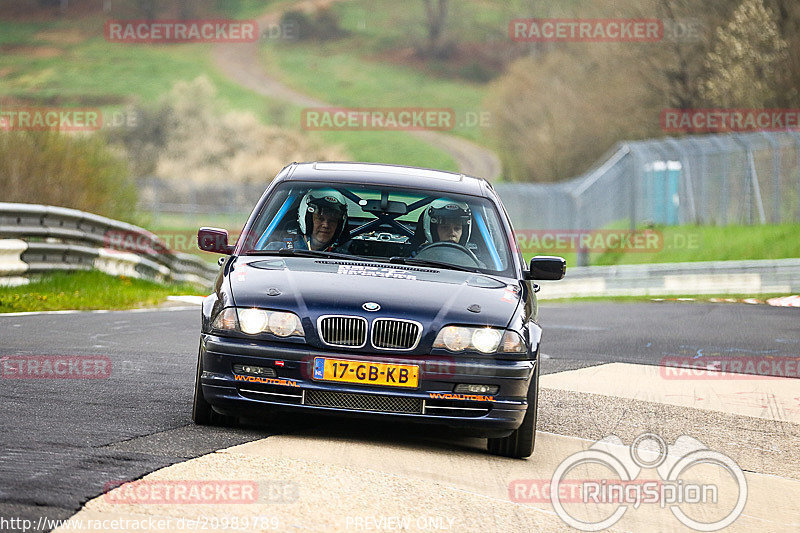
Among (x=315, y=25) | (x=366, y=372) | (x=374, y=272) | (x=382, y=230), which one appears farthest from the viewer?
(x=315, y=25)

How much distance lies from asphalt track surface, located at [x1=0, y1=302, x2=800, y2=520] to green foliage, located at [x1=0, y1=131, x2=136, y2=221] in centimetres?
682

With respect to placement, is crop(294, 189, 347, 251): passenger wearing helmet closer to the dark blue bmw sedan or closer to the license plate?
the dark blue bmw sedan

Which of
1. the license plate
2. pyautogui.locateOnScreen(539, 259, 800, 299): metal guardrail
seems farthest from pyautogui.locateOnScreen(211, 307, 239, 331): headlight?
pyautogui.locateOnScreen(539, 259, 800, 299): metal guardrail

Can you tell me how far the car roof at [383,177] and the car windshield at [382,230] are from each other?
0.17 feet

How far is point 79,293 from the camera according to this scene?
56.4 ft

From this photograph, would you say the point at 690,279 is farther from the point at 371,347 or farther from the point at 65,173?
the point at 371,347

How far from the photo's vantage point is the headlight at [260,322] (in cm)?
694

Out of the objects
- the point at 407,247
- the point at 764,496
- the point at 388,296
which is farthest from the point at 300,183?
the point at 764,496

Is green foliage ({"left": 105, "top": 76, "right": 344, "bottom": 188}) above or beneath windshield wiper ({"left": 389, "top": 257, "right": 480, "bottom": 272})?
above

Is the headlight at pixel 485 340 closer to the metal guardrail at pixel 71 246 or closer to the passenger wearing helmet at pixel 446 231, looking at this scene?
the passenger wearing helmet at pixel 446 231

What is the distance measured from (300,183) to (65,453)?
282 centimetres

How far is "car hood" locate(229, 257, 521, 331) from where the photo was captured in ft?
22.9

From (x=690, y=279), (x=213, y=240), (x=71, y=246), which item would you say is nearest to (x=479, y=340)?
(x=213, y=240)

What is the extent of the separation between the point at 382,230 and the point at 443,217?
51 centimetres
